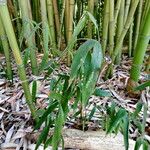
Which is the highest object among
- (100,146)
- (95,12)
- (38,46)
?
(95,12)

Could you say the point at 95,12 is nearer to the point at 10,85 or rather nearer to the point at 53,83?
the point at 10,85

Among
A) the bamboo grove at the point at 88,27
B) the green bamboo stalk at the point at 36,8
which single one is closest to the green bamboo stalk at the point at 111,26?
the bamboo grove at the point at 88,27

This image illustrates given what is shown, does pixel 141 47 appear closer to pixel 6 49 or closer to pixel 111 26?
pixel 111 26

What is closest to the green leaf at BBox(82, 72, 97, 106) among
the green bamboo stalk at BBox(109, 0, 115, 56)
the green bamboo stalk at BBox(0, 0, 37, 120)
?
the green bamboo stalk at BBox(0, 0, 37, 120)

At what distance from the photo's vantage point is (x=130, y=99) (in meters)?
1.25

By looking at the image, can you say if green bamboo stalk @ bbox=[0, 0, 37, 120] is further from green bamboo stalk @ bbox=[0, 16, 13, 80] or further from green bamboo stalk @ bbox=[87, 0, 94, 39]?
green bamboo stalk @ bbox=[87, 0, 94, 39]

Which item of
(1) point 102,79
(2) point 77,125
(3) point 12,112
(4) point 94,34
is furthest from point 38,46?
(2) point 77,125

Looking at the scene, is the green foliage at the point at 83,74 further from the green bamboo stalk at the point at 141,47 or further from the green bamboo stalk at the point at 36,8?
the green bamboo stalk at the point at 36,8

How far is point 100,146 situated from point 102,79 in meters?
0.43

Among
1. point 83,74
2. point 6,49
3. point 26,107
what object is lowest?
point 26,107

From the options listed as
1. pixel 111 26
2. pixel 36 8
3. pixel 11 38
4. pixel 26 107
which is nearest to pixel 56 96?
pixel 11 38

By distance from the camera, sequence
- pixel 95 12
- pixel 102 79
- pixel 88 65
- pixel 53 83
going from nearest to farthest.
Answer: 1. pixel 88 65
2. pixel 53 83
3. pixel 102 79
4. pixel 95 12

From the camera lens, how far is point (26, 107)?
1.17m

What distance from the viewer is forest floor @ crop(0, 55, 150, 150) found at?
1.05 metres
